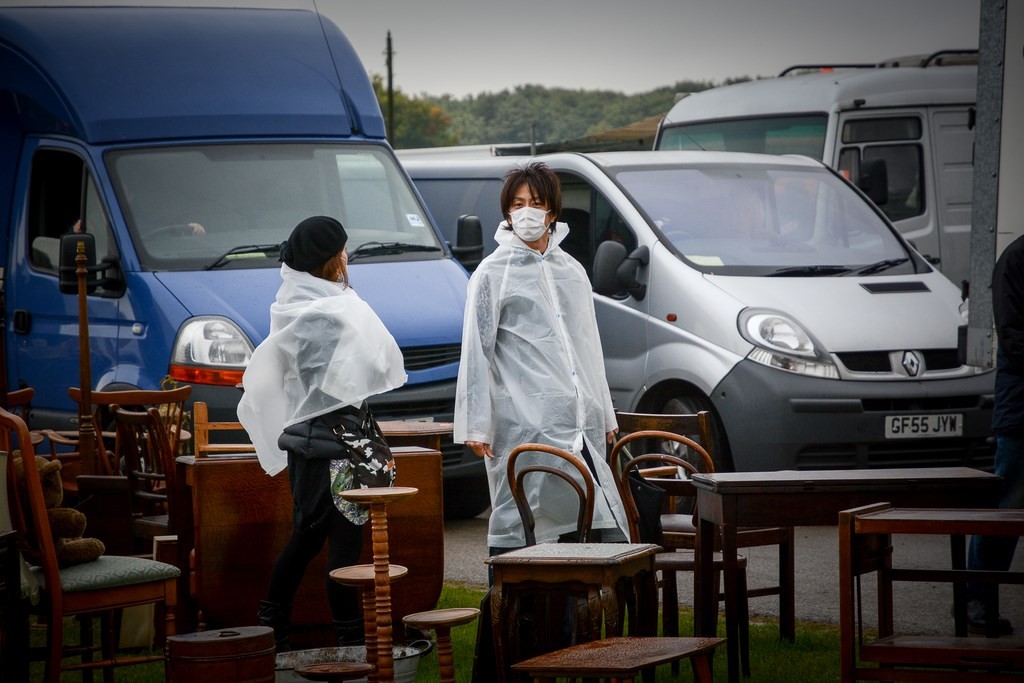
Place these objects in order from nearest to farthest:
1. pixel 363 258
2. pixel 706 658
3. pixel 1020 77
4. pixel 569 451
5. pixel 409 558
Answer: pixel 706 658, pixel 569 451, pixel 409 558, pixel 1020 77, pixel 363 258

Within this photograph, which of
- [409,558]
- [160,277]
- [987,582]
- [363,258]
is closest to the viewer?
[987,582]

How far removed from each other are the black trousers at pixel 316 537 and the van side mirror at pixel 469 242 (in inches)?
155

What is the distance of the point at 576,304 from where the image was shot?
5723 millimetres

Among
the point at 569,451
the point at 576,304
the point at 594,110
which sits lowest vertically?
the point at 569,451

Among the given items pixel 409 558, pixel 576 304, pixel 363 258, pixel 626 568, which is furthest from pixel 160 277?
pixel 626 568

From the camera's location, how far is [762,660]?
596 cm

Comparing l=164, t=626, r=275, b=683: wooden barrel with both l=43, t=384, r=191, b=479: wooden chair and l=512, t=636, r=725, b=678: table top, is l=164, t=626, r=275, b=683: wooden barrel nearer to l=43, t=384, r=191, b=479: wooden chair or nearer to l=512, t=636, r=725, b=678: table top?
l=512, t=636, r=725, b=678: table top

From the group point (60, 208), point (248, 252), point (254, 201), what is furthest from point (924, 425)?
point (60, 208)

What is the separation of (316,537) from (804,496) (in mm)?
1812

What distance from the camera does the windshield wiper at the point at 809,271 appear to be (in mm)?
9117

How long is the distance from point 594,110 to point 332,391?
65712mm

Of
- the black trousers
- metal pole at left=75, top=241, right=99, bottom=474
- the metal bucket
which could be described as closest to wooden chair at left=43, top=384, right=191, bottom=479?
metal pole at left=75, top=241, right=99, bottom=474

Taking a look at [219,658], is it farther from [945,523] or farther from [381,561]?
[945,523]

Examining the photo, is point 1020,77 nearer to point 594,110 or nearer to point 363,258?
point 363,258
